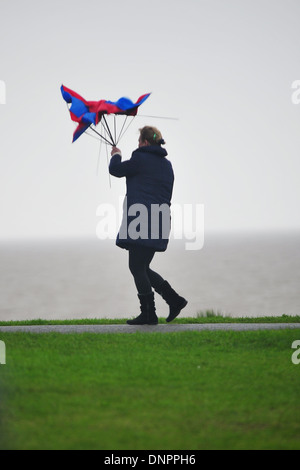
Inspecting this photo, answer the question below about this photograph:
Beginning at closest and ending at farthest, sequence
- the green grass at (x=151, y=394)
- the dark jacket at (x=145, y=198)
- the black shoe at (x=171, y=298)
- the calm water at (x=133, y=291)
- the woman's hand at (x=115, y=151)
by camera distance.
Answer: the green grass at (x=151, y=394) < the dark jacket at (x=145, y=198) < the woman's hand at (x=115, y=151) < the black shoe at (x=171, y=298) < the calm water at (x=133, y=291)

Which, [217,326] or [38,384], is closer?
[38,384]

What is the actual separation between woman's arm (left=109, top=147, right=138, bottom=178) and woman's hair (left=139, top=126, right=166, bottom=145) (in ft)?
1.09

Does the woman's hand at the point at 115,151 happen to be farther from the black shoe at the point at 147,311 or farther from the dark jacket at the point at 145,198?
the black shoe at the point at 147,311

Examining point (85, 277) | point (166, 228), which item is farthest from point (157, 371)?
point (85, 277)

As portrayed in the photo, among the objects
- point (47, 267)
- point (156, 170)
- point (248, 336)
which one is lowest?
point (248, 336)

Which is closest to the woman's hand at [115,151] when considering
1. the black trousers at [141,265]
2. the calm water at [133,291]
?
the black trousers at [141,265]

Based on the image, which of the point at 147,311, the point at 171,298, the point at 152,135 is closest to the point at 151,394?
the point at 147,311

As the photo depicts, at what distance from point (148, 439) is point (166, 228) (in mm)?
3869

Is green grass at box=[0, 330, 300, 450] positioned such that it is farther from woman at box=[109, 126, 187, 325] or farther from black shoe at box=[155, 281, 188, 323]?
black shoe at box=[155, 281, 188, 323]

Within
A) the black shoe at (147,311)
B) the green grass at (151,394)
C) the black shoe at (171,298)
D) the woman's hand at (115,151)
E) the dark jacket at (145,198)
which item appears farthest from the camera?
the black shoe at (171,298)

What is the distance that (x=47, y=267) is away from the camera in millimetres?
94688

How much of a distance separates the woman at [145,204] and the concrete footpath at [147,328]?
322mm

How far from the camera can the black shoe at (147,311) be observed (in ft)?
23.4

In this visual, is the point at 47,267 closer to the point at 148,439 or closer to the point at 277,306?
the point at 277,306
